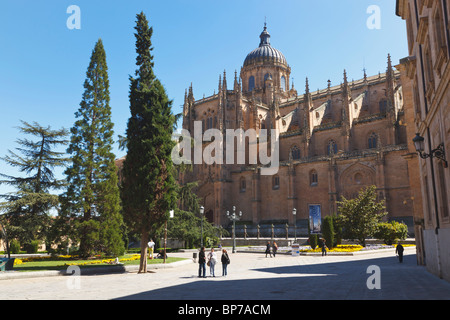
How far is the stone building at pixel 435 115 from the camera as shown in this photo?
9320 mm

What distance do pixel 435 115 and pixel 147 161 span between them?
38.0 feet

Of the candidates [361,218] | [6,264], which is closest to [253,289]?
[6,264]

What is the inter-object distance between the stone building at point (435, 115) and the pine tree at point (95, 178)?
52.3 feet

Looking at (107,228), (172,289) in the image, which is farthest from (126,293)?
(107,228)

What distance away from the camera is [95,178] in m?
23.5

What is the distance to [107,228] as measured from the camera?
836 inches

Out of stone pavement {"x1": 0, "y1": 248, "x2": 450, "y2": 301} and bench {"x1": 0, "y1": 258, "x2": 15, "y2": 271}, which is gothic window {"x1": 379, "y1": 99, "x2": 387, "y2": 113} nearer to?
stone pavement {"x1": 0, "y1": 248, "x2": 450, "y2": 301}

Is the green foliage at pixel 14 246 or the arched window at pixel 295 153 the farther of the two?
the arched window at pixel 295 153

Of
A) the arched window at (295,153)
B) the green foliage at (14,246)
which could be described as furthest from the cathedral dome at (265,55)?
the green foliage at (14,246)

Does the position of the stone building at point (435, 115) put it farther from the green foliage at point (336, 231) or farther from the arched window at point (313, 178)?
the arched window at point (313, 178)

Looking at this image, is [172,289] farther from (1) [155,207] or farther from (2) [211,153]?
(2) [211,153]

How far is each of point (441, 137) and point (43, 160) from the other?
94.8ft

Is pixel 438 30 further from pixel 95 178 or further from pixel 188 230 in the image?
pixel 188 230

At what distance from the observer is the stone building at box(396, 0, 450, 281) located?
30.6 ft
